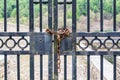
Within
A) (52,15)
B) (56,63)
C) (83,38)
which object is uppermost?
(52,15)

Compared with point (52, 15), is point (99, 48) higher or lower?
lower

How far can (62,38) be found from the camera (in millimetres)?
3107

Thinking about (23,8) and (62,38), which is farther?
(23,8)

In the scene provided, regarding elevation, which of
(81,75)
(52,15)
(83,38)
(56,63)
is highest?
(52,15)

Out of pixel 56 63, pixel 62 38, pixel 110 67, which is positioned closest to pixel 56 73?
pixel 56 63

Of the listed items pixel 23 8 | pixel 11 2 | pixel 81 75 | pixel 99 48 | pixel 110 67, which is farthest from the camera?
pixel 110 67

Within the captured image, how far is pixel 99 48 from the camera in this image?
307 cm

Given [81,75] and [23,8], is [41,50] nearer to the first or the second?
[23,8]

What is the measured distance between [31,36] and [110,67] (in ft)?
14.0

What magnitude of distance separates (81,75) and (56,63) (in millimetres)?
2813

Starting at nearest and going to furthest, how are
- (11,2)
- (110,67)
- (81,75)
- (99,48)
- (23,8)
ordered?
(99,48) < (11,2) < (23,8) < (81,75) < (110,67)

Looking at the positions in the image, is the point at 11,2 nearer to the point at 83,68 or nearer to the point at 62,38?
the point at 62,38

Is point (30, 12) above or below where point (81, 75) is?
above

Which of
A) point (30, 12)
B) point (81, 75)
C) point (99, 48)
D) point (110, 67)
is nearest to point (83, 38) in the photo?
point (99, 48)
